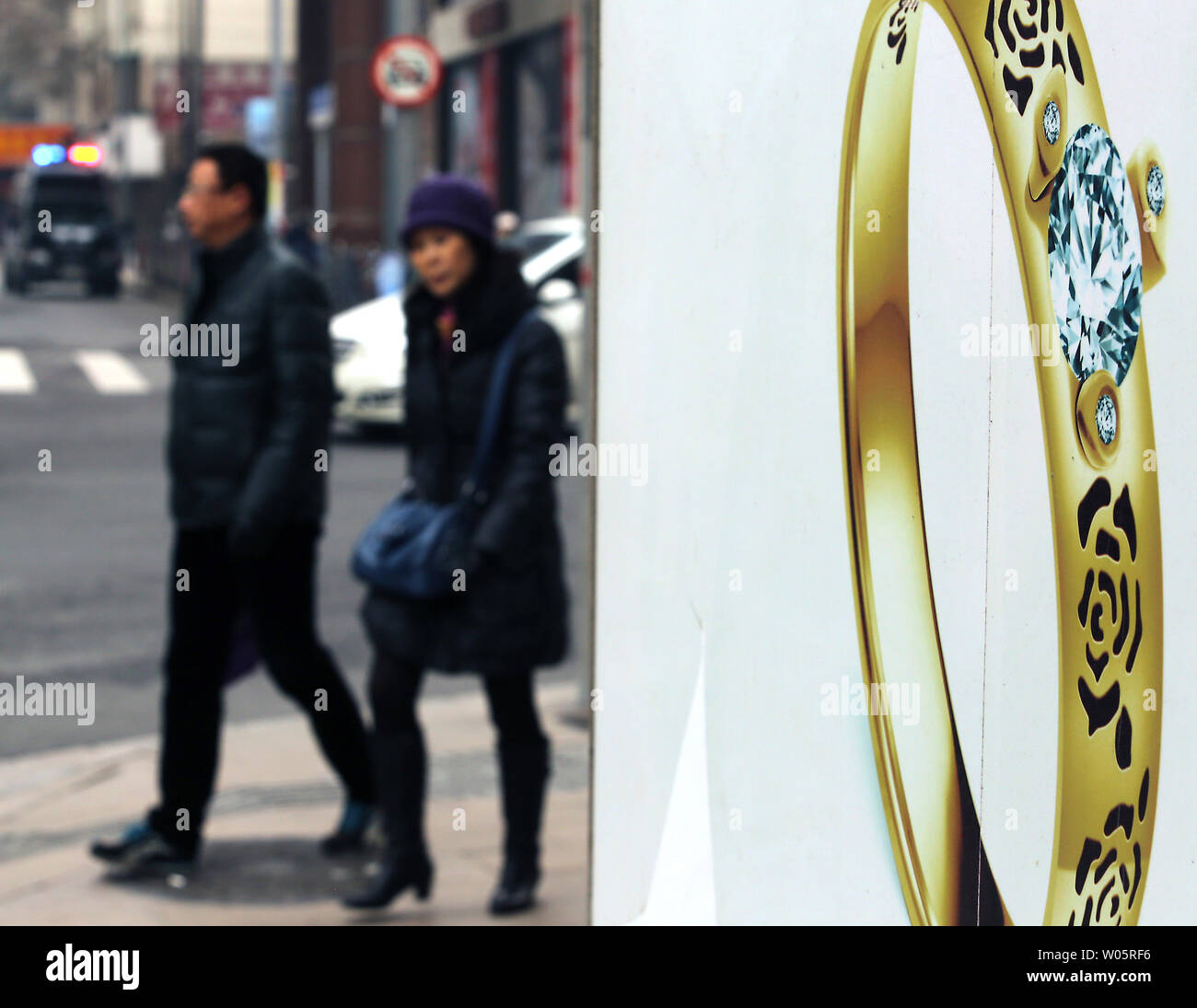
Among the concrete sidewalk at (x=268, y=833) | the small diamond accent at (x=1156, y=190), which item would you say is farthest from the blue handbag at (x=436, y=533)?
the small diamond accent at (x=1156, y=190)

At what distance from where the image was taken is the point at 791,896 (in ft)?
7.30

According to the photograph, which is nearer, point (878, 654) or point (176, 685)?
point (878, 654)

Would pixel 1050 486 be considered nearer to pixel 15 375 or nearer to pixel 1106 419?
pixel 1106 419

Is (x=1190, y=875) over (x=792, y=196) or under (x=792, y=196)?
under

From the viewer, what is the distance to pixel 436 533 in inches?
178

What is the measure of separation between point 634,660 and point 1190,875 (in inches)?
26.3

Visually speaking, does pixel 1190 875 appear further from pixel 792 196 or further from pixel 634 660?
pixel 792 196

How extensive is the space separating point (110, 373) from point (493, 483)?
58.3ft

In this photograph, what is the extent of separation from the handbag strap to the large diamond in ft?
8.19

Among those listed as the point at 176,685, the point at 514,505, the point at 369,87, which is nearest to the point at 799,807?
the point at 514,505

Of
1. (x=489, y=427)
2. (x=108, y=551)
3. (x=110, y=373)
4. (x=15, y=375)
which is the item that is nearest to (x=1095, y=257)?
(x=489, y=427)

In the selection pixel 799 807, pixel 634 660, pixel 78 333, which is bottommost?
pixel 799 807

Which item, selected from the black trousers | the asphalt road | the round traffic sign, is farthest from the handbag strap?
the round traffic sign

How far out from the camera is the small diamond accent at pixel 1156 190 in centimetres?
216
